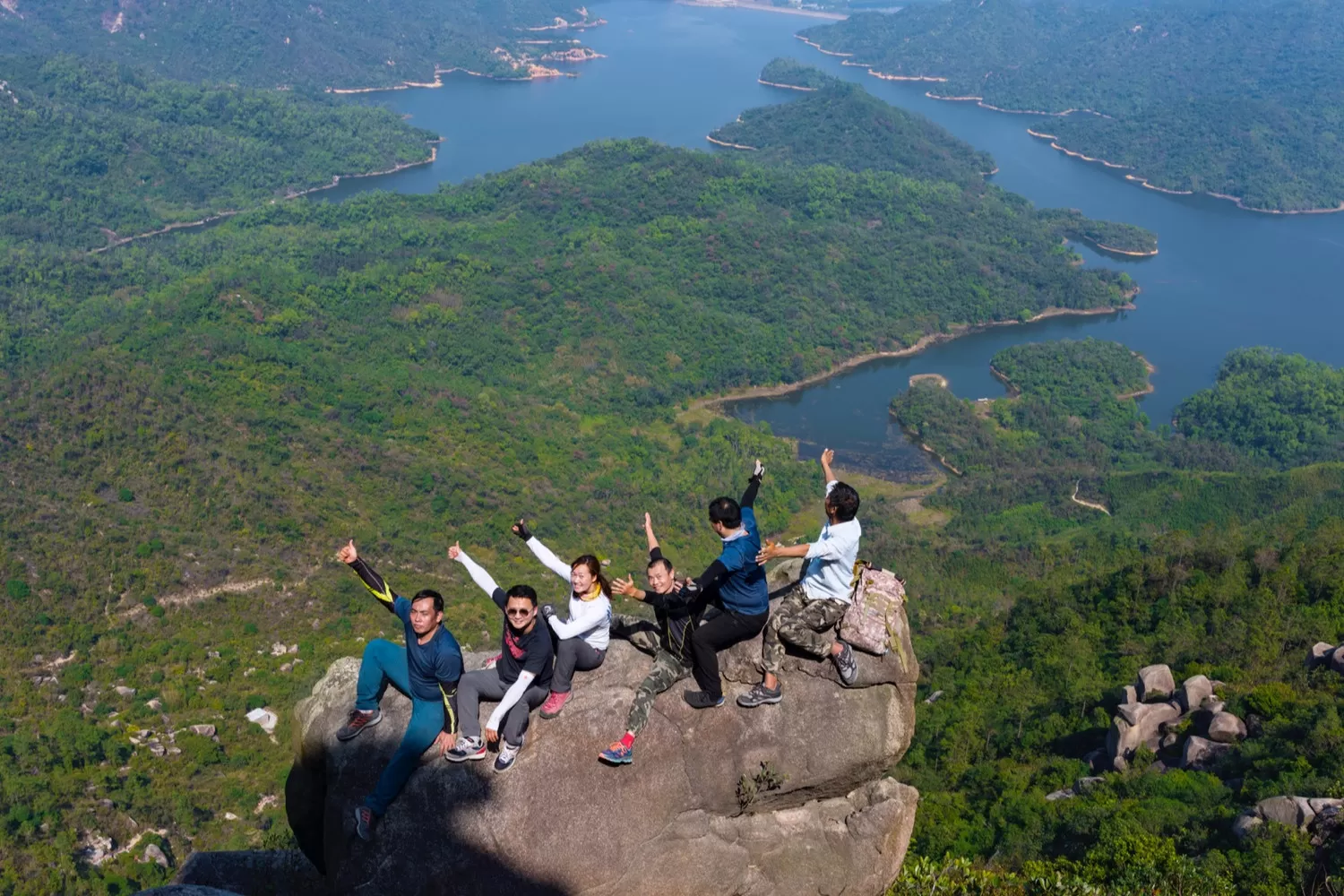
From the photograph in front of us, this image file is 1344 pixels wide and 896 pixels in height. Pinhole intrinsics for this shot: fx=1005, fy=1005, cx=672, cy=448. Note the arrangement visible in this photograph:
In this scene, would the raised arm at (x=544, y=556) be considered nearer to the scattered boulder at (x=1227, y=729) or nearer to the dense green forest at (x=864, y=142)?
the scattered boulder at (x=1227, y=729)

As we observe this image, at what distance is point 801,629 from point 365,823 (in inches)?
174

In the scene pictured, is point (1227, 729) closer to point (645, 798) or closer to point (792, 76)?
point (645, 798)

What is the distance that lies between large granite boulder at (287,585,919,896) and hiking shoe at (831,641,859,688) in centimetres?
12

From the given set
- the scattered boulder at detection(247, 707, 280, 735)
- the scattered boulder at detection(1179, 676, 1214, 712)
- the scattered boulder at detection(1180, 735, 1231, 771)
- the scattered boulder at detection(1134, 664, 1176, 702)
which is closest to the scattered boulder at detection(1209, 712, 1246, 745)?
the scattered boulder at detection(1180, 735, 1231, 771)

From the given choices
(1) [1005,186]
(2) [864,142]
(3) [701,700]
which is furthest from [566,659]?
(1) [1005,186]

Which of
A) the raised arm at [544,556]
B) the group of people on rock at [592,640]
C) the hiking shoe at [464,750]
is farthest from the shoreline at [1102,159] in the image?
the hiking shoe at [464,750]

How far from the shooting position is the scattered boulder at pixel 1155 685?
1037 inches

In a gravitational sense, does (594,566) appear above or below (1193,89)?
above

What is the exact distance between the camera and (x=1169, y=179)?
5522 inches

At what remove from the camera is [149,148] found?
365 feet

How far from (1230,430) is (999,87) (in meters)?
129

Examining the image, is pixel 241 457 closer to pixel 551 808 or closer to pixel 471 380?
pixel 471 380

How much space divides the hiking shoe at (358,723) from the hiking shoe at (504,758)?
4.43 feet

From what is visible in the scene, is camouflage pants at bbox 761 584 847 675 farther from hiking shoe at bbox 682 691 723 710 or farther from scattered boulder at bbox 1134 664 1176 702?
scattered boulder at bbox 1134 664 1176 702
